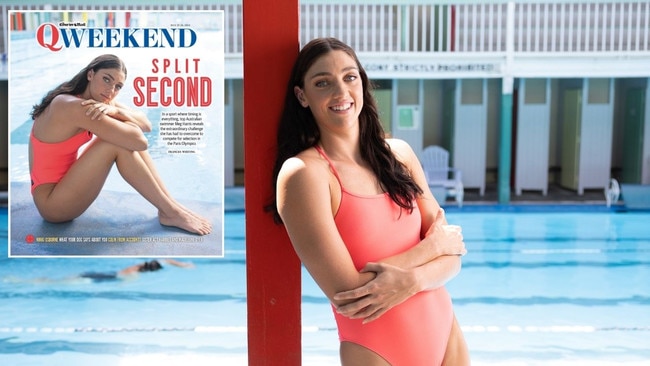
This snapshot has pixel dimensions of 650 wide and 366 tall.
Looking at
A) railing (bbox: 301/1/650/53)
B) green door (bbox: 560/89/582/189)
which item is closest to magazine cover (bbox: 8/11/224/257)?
railing (bbox: 301/1/650/53)

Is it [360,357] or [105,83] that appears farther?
[105,83]

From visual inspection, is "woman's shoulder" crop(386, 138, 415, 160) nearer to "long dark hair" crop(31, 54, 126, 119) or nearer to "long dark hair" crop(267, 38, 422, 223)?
"long dark hair" crop(267, 38, 422, 223)

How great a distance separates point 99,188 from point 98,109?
0.73 ft

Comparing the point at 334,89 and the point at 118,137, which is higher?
the point at 334,89

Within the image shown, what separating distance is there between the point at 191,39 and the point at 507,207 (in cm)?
1118

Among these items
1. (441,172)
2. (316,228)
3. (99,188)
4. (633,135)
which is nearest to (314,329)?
(99,188)

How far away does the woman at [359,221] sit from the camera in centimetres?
153

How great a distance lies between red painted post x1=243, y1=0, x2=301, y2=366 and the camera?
1.75 meters

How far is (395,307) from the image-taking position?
1646mm

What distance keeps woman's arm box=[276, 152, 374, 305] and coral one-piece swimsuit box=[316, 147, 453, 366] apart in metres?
0.06

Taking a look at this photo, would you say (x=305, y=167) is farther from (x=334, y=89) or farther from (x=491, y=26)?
(x=491, y=26)

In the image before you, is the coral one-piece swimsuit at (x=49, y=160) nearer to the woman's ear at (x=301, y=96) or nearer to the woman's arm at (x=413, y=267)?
the woman's ear at (x=301, y=96)

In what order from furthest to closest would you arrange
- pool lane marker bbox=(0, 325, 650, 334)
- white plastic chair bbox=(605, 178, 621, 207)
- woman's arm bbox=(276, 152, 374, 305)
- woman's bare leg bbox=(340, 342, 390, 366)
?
1. white plastic chair bbox=(605, 178, 621, 207)
2. pool lane marker bbox=(0, 325, 650, 334)
3. woman's bare leg bbox=(340, 342, 390, 366)
4. woman's arm bbox=(276, 152, 374, 305)

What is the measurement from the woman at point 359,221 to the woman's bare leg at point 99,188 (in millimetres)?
440
